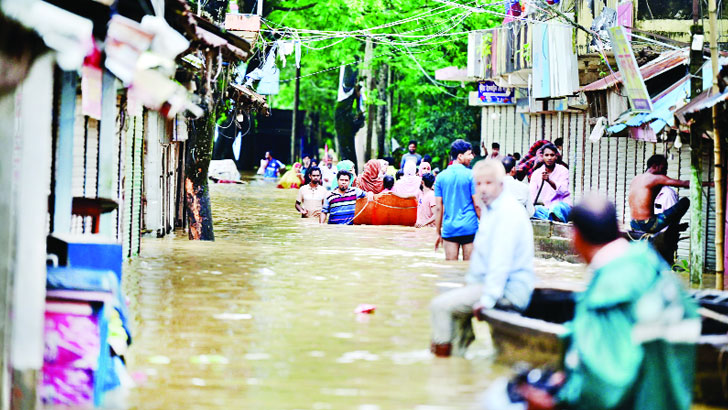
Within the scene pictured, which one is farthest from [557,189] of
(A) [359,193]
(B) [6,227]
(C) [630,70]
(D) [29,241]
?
(B) [6,227]

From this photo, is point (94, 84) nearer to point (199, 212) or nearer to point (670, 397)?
point (670, 397)

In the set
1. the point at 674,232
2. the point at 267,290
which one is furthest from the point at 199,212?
the point at 674,232

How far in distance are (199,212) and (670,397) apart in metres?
15.3

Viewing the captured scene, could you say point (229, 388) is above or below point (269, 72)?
below

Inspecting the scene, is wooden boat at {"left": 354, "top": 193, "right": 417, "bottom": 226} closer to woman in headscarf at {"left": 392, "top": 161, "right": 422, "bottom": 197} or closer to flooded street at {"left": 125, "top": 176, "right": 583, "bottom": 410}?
woman in headscarf at {"left": 392, "top": 161, "right": 422, "bottom": 197}

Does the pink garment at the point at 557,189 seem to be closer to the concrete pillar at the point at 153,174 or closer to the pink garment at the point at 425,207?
the pink garment at the point at 425,207

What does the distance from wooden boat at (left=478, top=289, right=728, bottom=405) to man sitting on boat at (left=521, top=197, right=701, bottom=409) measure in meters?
1.61

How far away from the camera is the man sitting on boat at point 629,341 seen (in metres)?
4.91

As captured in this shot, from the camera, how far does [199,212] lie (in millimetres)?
19625

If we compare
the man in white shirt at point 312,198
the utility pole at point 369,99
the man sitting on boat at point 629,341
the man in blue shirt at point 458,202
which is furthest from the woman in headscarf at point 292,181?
the man sitting on boat at point 629,341

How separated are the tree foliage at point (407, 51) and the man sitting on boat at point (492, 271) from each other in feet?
71.2

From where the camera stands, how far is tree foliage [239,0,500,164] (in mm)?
35844

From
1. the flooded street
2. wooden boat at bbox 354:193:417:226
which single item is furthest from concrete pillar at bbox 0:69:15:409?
wooden boat at bbox 354:193:417:226

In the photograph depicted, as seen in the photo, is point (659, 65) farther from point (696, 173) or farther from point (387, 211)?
point (387, 211)
